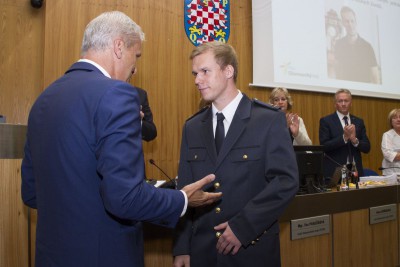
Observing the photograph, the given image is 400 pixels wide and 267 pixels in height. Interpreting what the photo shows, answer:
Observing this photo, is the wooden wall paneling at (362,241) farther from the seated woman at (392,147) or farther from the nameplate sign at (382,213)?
the seated woman at (392,147)

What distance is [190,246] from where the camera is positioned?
5.84ft

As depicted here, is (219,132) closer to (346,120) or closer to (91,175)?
(91,175)

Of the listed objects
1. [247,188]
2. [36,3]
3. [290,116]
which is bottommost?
[247,188]

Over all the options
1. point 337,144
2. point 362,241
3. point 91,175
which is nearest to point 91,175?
point 91,175

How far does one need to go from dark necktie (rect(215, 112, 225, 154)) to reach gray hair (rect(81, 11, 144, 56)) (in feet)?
2.08

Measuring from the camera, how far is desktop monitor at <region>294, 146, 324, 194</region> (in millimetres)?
2711

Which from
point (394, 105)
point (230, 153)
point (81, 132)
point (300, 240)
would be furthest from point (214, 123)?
point (394, 105)

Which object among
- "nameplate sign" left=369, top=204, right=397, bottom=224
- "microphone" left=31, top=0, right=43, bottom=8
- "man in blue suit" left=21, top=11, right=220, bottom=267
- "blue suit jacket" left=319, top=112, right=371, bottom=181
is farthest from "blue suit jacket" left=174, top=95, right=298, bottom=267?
"microphone" left=31, top=0, right=43, bottom=8

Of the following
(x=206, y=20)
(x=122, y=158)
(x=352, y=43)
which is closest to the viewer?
(x=122, y=158)

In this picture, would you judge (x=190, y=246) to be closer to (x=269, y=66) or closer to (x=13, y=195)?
(x=13, y=195)

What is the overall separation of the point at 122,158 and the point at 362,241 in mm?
2409

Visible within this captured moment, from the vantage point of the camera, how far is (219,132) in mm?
1811

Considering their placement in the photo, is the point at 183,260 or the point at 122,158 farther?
the point at 183,260

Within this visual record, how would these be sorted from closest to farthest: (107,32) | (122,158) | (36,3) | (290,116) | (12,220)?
(122,158), (107,32), (12,220), (290,116), (36,3)
